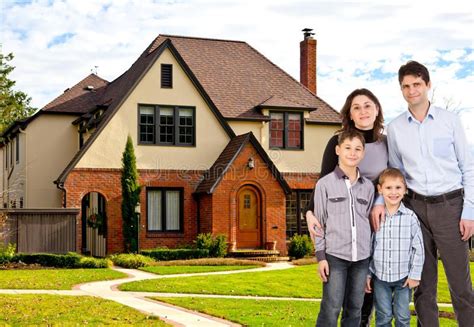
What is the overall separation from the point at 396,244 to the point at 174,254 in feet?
59.1

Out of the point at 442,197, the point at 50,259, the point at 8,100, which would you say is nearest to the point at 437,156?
the point at 442,197

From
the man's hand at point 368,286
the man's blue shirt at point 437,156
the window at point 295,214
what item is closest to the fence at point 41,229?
the window at point 295,214

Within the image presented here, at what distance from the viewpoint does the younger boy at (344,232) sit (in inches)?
271

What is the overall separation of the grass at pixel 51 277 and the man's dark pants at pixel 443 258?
36.7ft

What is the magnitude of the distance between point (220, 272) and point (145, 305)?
24.3ft

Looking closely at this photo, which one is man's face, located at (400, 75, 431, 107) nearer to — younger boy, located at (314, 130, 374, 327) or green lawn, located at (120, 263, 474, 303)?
younger boy, located at (314, 130, 374, 327)

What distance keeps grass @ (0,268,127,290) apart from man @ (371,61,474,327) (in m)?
11.2

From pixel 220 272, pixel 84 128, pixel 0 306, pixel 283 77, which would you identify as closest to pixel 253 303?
pixel 0 306

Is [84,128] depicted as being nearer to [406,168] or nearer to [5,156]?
[5,156]

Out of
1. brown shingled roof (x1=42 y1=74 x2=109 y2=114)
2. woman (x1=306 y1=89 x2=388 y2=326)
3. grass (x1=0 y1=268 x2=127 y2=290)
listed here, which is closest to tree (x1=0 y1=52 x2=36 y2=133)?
brown shingled roof (x1=42 y1=74 x2=109 y2=114)

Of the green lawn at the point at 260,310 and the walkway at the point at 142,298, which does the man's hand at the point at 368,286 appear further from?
the walkway at the point at 142,298

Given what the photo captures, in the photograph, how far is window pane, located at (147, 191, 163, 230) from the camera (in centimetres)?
2708

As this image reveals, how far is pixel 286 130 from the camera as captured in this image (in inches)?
1177

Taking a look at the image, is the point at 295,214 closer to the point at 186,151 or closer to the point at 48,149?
the point at 186,151
